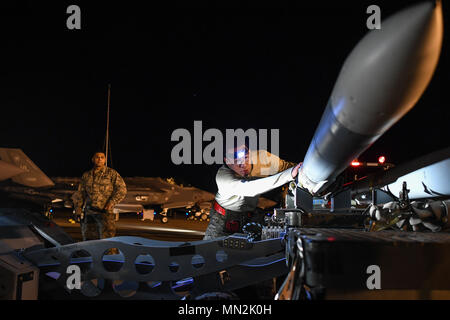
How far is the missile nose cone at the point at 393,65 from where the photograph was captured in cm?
129

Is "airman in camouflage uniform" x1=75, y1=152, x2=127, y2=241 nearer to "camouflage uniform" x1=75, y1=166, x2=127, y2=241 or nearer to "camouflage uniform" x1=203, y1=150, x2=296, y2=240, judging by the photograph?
"camouflage uniform" x1=75, y1=166, x2=127, y2=241

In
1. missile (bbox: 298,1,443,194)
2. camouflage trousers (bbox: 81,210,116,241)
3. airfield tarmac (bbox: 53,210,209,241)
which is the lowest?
airfield tarmac (bbox: 53,210,209,241)

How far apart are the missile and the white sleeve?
1581 mm

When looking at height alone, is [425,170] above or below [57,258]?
above

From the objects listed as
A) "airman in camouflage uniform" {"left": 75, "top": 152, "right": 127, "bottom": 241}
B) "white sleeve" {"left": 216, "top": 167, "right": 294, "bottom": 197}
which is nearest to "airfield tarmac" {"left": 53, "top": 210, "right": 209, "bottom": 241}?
"airman in camouflage uniform" {"left": 75, "top": 152, "right": 127, "bottom": 241}

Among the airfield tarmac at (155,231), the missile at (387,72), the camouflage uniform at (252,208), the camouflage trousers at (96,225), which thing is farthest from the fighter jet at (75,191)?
the missile at (387,72)

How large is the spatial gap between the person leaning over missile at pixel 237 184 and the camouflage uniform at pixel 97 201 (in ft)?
6.20

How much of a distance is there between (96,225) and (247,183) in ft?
11.0

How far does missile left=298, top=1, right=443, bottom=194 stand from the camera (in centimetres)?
130

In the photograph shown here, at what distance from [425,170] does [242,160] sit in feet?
7.53

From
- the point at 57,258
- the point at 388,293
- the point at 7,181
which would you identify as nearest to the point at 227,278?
the point at 57,258

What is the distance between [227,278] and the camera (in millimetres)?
3039

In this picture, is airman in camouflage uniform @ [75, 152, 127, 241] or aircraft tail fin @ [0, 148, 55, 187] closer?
airman in camouflage uniform @ [75, 152, 127, 241]
